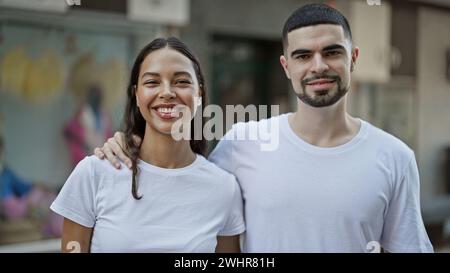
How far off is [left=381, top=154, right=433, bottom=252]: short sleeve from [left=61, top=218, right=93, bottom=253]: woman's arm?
0.74 metres

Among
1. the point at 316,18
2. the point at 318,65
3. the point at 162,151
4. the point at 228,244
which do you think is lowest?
the point at 228,244

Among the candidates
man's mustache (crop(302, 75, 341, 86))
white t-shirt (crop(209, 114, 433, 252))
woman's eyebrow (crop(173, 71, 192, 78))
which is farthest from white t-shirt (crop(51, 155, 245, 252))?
man's mustache (crop(302, 75, 341, 86))

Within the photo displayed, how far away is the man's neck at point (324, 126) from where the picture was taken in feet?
4.92

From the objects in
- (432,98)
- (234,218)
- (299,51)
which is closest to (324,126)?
(299,51)

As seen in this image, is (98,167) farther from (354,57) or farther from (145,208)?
(354,57)

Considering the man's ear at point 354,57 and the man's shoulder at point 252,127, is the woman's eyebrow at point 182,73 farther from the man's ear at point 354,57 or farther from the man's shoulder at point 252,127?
the man's ear at point 354,57

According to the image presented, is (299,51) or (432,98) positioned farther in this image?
(432,98)

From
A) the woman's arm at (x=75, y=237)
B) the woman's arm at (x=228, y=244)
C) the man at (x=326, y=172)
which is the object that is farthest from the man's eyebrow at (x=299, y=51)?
the woman's arm at (x=75, y=237)

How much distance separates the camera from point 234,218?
5.03ft

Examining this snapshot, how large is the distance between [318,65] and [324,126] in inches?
7.0

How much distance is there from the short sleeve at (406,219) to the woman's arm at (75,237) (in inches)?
29.0

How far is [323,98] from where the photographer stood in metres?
1.43
